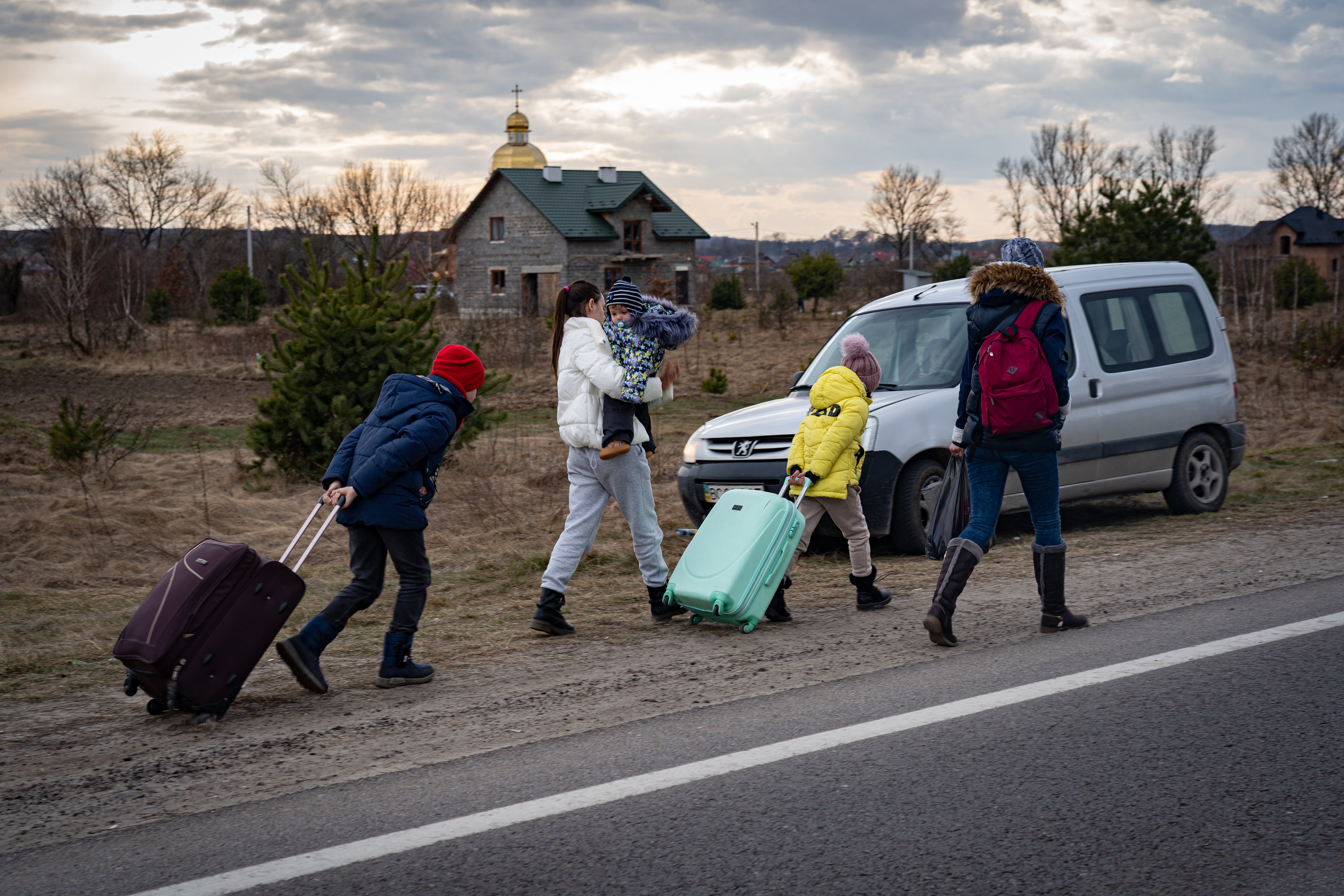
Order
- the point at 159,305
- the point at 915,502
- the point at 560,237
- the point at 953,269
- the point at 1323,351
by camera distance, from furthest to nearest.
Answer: the point at 560,237 < the point at 159,305 < the point at 953,269 < the point at 1323,351 < the point at 915,502

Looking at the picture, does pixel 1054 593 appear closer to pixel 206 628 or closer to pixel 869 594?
pixel 869 594

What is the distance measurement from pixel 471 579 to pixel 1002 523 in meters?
4.44

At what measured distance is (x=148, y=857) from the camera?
3.35 m

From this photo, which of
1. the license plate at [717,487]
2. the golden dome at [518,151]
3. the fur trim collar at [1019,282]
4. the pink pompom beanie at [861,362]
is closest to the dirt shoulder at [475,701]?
the license plate at [717,487]

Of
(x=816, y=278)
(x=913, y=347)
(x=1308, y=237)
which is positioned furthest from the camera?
(x=1308, y=237)

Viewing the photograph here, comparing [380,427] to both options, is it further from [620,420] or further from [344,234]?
[344,234]

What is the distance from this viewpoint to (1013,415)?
5391mm

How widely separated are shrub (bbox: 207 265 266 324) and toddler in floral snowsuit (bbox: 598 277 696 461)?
146ft

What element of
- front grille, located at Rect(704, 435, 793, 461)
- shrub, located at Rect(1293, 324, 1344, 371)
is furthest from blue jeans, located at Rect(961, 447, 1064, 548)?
shrub, located at Rect(1293, 324, 1344, 371)

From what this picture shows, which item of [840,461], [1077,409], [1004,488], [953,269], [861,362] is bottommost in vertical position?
[1004,488]

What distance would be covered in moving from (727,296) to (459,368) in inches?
2090

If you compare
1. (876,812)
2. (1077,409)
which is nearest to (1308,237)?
(1077,409)

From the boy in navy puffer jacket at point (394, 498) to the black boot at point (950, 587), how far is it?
7.85ft

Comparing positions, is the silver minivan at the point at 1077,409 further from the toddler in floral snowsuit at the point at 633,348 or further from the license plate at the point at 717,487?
the toddler in floral snowsuit at the point at 633,348
